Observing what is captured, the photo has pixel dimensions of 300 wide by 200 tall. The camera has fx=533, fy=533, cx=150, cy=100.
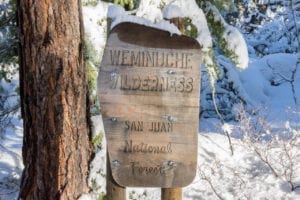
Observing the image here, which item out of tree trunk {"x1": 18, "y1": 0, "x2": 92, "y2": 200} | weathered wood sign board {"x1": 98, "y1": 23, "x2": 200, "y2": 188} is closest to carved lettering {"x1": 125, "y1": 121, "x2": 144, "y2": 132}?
weathered wood sign board {"x1": 98, "y1": 23, "x2": 200, "y2": 188}

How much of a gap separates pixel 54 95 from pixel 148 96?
1327mm

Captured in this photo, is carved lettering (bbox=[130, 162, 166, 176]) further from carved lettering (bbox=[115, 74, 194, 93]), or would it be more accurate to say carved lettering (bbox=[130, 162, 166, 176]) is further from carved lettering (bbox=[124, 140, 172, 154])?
carved lettering (bbox=[115, 74, 194, 93])

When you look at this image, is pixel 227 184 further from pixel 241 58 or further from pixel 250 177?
pixel 241 58

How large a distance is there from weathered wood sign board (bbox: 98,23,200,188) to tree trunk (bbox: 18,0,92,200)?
1.21 m

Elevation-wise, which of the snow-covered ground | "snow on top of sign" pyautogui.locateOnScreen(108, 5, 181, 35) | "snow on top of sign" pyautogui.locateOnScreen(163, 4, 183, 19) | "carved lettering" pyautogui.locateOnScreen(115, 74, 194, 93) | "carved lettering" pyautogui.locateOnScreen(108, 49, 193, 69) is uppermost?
"snow on top of sign" pyautogui.locateOnScreen(163, 4, 183, 19)

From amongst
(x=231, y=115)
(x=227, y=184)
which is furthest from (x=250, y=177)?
(x=231, y=115)

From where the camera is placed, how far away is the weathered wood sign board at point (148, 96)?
259cm

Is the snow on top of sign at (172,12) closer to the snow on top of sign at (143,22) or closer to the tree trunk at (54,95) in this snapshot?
the snow on top of sign at (143,22)

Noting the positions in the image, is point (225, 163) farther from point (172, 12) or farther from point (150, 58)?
point (150, 58)

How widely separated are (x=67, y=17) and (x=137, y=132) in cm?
140

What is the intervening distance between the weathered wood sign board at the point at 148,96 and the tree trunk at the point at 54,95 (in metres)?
1.21

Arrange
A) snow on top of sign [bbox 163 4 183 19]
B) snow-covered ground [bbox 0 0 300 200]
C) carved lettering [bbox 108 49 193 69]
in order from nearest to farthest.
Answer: carved lettering [bbox 108 49 193 69] → snow on top of sign [bbox 163 4 183 19] → snow-covered ground [bbox 0 0 300 200]

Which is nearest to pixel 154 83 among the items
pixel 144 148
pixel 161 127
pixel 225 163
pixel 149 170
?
pixel 161 127

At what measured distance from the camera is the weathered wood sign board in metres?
2.59
